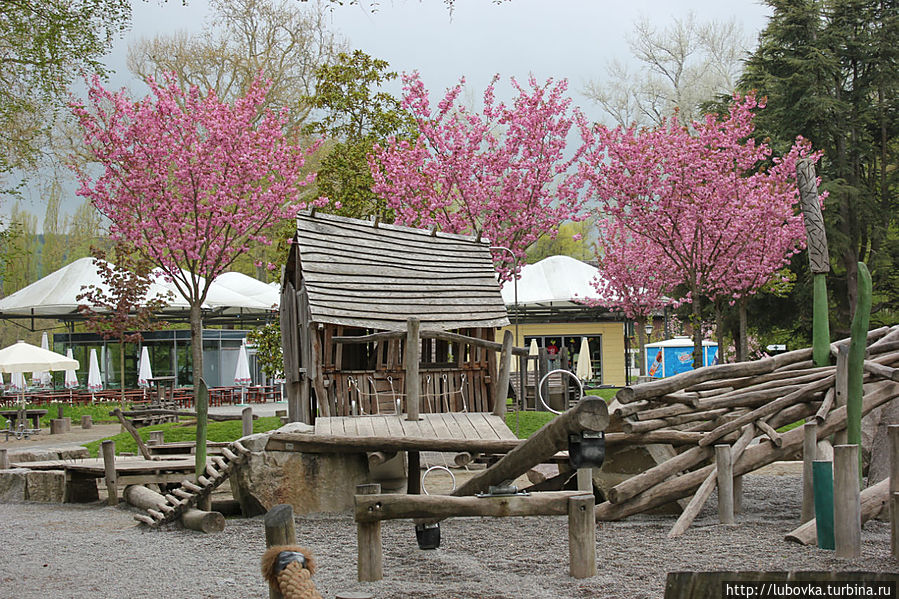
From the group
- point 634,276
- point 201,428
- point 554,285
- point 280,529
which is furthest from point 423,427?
point 554,285

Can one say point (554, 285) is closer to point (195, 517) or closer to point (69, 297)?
point (69, 297)

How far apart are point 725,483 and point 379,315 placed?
19.3 ft

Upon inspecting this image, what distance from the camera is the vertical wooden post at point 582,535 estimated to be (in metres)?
6.64

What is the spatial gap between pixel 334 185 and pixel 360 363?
11.3 m

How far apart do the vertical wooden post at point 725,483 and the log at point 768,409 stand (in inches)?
21.7

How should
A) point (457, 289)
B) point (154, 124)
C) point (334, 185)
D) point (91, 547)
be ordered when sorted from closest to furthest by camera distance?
1. point (91, 547)
2. point (457, 289)
3. point (154, 124)
4. point (334, 185)

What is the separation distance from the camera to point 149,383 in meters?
30.0

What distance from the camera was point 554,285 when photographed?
3522cm

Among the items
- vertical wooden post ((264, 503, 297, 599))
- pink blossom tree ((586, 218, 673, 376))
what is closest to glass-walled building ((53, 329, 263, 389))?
pink blossom tree ((586, 218, 673, 376))

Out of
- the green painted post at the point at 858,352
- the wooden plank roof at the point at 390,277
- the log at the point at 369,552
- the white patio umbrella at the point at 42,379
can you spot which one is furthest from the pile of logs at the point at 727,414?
the white patio umbrella at the point at 42,379

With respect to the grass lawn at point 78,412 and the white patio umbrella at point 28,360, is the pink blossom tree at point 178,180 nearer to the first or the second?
the white patio umbrella at point 28,360

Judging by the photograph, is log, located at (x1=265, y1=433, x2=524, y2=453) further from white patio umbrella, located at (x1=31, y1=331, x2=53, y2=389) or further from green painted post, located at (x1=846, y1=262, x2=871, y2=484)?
white patio umbrella, located at (x1=31, y1=331, x2=53, y2=389)

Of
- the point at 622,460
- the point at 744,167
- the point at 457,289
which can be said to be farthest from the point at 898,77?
the point at 622,460

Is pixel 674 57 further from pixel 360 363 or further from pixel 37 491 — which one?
pixel 37 491
